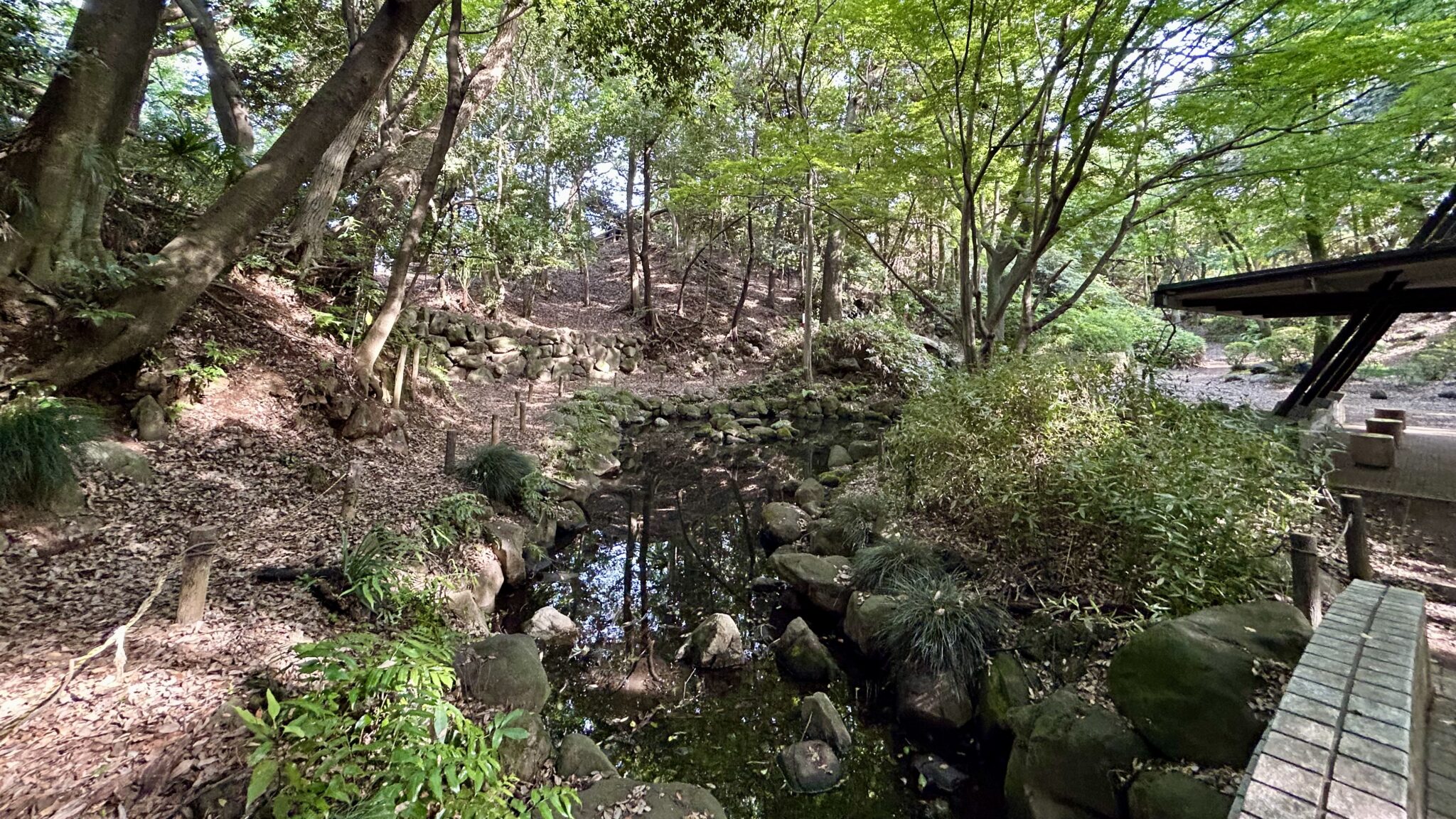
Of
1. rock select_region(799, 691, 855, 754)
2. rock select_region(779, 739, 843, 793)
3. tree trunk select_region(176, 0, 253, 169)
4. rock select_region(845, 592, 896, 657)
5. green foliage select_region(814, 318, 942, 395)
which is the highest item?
tree trunk select_region(176, 0, 253, 169)

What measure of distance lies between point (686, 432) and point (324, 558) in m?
8.38

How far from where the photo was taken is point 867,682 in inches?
167

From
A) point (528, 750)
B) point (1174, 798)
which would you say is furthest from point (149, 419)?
point (1174, 798)

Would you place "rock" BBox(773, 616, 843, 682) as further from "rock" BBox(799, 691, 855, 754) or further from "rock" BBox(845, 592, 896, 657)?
"rock" BBox(799, 691, 855, 754)

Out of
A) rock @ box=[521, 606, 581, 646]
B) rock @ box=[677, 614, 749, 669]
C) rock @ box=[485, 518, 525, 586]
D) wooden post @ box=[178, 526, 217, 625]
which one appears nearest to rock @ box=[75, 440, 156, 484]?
A: wooden post @ box=[178, 526, 217, 625]

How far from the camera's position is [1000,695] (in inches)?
141

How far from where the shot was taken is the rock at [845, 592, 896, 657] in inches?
172

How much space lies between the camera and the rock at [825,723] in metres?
3.58

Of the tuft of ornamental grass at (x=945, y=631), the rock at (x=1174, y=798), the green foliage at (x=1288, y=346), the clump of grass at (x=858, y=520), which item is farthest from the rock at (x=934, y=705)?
the green foliage at (x=1288, y=346)

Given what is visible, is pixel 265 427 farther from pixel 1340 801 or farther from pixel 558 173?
pixel 558 173

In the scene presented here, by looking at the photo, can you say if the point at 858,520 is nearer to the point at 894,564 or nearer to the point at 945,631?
the point at 894,564

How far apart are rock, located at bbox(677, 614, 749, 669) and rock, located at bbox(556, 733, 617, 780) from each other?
1.26 m

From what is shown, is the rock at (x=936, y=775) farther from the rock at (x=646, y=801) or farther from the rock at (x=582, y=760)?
the rock at (x=582, y=760)

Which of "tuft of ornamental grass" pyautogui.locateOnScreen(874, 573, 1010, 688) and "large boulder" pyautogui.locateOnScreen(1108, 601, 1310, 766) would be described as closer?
"large boulder" pyautogui.locateOnScreen(1108, 601, 1310, 766)
